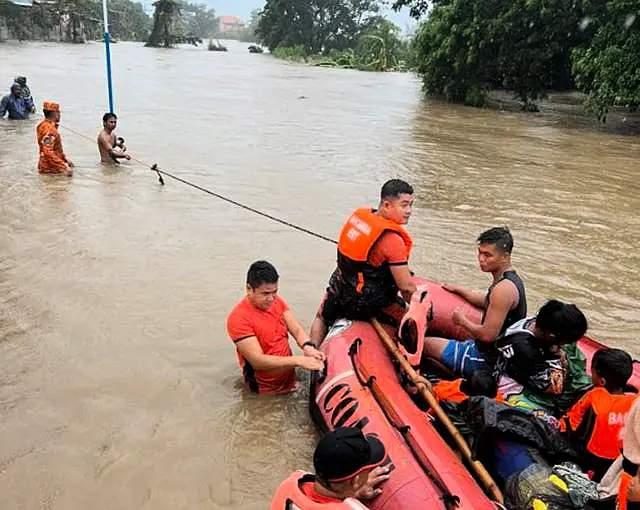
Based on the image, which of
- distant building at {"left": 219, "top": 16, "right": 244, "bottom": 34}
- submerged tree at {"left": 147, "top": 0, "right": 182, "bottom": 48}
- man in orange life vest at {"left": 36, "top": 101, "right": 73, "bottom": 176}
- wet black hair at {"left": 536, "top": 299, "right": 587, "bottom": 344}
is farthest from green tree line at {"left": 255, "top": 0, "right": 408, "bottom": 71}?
distant building at {"left": 219, "top": 16, "right": 244, "bottom": 34}

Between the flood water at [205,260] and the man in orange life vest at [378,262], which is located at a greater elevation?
the man in orange life vest at [378,262]

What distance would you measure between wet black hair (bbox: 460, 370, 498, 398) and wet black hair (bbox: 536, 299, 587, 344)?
431 millimetres

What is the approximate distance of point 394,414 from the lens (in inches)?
130

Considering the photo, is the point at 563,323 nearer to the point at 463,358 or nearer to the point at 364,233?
the point at 463,358

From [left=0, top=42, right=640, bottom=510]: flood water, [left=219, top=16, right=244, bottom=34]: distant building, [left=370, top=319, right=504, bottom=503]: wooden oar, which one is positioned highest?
[left=370, top=319, right=504, bottom=503]: wooden oar

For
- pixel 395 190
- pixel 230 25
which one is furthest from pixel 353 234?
pixel 230 25

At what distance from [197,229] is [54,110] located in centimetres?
303

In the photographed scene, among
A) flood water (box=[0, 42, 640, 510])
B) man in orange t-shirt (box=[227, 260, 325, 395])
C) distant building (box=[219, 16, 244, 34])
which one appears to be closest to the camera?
flood water (box=[0, 42, 640, 510])

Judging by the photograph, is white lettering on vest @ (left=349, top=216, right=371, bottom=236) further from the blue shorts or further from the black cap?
the black cap

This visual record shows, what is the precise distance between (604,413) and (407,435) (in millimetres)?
850

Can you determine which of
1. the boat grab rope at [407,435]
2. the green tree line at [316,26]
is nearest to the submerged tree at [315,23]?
the green tree line at [316,26]

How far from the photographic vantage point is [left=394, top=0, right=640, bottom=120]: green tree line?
1374cm

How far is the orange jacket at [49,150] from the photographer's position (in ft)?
29.6

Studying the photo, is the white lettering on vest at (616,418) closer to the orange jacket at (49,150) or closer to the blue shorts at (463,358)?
the blue shorts at (463,358)
